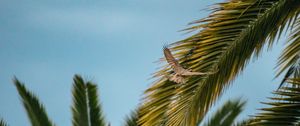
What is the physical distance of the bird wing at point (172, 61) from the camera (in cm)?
627

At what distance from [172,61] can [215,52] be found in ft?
1.56

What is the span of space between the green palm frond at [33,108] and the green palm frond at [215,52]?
21.6 feet

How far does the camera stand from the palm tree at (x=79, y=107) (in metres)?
12.8

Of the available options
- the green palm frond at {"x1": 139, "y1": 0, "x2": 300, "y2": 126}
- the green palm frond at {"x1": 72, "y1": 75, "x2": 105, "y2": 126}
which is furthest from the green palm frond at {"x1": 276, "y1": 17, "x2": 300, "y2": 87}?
the green palm frond at {"x1": 72, "y1": 75, "x2": 105, "y2": 126}

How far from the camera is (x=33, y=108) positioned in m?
13.0

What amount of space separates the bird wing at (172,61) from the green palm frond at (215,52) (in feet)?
0.47

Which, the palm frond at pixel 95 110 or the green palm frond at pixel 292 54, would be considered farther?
the palm frond at pixel 95 110

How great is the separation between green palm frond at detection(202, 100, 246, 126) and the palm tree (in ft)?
7.59

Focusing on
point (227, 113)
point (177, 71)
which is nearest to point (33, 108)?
point (227, 113)

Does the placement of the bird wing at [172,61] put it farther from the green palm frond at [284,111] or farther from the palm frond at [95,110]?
the palm frond at [95,110]

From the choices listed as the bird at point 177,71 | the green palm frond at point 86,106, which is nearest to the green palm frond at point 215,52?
the bird at point 177,71

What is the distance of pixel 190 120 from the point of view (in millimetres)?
6512

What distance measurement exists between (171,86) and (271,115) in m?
1.24

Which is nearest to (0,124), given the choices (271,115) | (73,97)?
(73,97)
